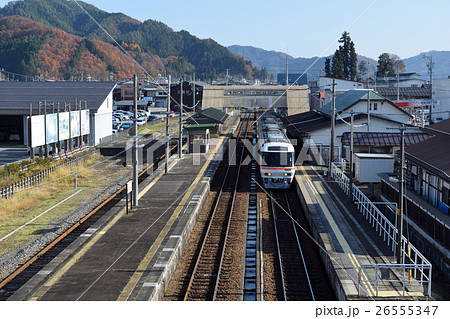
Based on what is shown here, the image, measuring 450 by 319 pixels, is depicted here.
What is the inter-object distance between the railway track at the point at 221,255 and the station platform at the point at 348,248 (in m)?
2.60

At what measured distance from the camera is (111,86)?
1874 inches

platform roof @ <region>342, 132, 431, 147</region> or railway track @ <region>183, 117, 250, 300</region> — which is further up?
platform roof @ <region>342, 132, 431, 147</region>

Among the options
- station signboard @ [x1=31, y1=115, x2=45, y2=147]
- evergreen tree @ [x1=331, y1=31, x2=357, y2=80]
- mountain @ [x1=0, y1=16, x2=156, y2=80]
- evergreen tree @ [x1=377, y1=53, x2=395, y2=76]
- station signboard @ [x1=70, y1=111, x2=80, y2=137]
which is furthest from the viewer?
mountain @ [x1=0, y1=16, x2=156, y2=80]

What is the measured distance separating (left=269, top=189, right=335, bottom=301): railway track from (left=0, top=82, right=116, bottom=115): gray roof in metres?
24.9

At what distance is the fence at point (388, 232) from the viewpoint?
1288 cm

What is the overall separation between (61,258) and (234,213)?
9331 mm

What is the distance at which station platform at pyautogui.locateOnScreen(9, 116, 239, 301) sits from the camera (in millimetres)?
11938

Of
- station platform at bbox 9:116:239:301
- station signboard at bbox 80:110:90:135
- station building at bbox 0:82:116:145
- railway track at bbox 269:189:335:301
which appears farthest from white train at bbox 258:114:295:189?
station building at bbox 0:82:116:145

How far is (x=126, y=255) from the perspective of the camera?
14625 mm

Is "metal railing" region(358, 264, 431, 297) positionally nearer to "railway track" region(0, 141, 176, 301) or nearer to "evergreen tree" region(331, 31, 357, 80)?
"railway track" region(0, 141, 176, 301)

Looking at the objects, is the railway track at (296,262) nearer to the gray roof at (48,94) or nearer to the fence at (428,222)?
the fence at (428,222)

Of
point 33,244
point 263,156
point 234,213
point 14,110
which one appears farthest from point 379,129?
point 14,110

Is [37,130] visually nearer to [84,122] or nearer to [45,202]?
[84,122]

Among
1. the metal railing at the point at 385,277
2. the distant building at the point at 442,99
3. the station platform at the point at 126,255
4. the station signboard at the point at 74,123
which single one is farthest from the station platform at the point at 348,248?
the distant building at the point at 442,99
